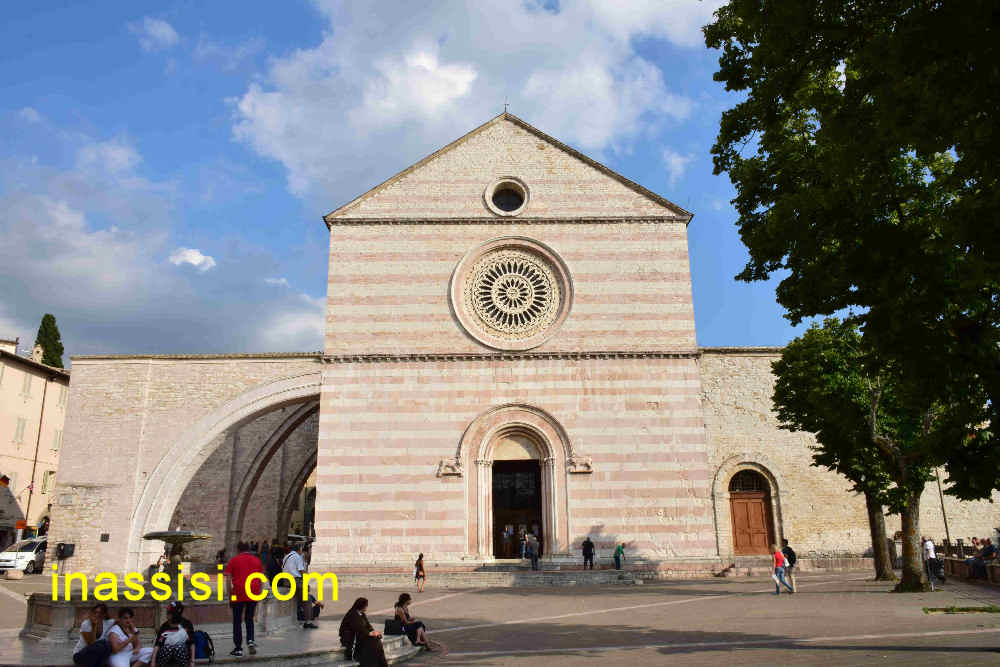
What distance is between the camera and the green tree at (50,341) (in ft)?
132

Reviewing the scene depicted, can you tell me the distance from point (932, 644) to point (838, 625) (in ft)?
6.92

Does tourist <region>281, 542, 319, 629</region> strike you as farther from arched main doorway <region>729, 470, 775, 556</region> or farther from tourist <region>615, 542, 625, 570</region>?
arched main doorway <region>729, 470, 775, 556</region>

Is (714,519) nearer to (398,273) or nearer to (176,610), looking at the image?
(398,273)

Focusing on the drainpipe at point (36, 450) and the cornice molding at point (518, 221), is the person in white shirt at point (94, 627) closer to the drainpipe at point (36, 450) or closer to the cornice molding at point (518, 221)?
the cornice molding at point (518, 221)

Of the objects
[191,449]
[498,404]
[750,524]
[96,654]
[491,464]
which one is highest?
[498,404]

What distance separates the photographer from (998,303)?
9.34m

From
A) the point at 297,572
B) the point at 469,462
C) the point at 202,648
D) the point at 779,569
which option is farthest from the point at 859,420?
the point at 202,648

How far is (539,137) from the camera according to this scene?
84.3 feet

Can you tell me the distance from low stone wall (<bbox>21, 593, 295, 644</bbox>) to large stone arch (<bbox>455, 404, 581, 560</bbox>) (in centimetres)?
1076

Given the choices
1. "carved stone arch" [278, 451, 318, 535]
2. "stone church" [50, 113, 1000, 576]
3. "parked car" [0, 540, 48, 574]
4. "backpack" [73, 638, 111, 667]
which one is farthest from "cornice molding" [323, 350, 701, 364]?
"backpack" [73, 638, 111, 667]

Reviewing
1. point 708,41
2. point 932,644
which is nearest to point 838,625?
point 932,644

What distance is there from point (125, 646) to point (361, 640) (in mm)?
2522

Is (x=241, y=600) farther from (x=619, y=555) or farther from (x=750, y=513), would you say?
(x=750, y=513)

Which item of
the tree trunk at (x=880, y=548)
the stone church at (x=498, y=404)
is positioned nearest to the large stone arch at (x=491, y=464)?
the stone church at (x=498, y=404)
